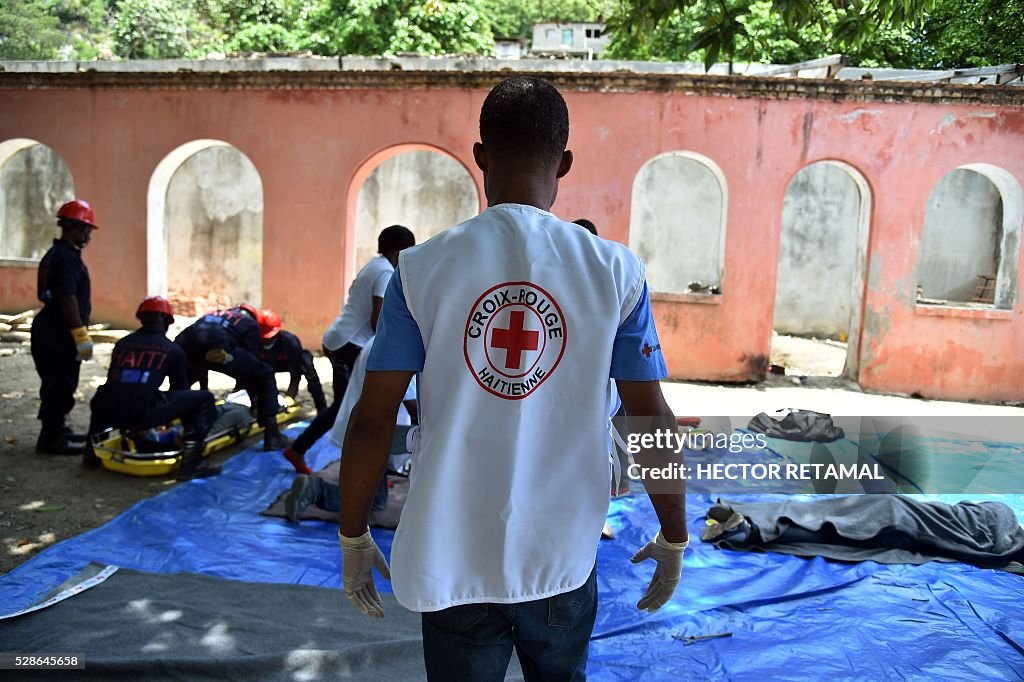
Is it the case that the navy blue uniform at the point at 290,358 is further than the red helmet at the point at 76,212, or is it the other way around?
the navy blue uniform at the point at 290,358

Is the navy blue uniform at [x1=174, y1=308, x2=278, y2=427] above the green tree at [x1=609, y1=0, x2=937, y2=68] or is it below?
below

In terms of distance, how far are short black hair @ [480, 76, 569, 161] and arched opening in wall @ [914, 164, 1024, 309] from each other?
49.4 feet

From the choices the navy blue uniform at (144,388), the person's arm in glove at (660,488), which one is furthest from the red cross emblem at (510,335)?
the navy blue uniform at (144,388)

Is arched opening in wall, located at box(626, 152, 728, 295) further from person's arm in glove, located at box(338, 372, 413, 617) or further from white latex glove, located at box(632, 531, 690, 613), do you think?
person's arm in glove, located at box(338, 372, 413, 617)

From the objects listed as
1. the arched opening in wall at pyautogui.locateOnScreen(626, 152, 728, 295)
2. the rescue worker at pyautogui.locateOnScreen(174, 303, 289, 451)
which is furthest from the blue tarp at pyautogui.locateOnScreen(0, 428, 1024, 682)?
the arched opening in wall at pyautogui.locateOnScreen(626, 152, 728, 295)

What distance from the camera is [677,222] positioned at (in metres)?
15.4

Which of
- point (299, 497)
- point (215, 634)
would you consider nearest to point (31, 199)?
point (299, 497)

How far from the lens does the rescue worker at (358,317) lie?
496 centimetres

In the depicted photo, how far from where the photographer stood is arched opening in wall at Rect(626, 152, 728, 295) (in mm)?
15227

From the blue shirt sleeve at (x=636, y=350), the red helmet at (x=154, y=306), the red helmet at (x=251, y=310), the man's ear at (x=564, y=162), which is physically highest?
the man's ear at (x=564, y=162)

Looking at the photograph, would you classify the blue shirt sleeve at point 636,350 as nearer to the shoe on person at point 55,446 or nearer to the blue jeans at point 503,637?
the blue jeans at point 503,637

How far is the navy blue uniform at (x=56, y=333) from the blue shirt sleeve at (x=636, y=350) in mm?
5214

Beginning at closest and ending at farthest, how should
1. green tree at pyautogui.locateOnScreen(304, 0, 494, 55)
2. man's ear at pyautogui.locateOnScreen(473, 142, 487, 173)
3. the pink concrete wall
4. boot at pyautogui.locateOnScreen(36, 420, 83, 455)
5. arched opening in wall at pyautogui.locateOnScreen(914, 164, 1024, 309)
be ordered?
man's ear at pyautogui.locateOnScreen(473, 142, 487, 173)
boot at pyautogui.locateOnScreen(36, 420, 83, 455)
the pink concrete wall
arched opening in wall at pyautogui.locateOnScreen(914, 164, 1024, 309)
green tree at pyautogui.locateOnScreen(304, 0, 494, 55)

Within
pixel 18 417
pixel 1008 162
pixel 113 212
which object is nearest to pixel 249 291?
pixel 113 212
